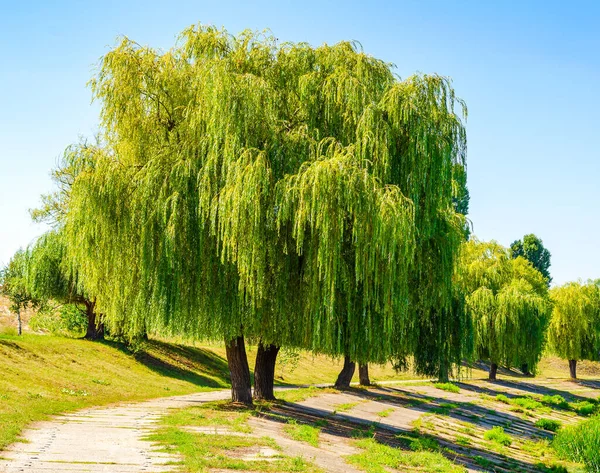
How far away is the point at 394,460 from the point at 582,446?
10143 millimetres

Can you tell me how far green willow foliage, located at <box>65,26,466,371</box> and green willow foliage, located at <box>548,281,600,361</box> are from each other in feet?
Result: 141

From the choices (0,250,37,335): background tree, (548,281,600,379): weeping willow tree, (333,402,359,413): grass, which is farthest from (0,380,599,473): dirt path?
(548,281,600,379): weeping willow tree

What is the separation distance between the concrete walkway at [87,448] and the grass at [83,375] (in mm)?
650

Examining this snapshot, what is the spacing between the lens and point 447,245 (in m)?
18.6

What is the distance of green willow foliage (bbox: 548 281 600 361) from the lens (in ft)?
186

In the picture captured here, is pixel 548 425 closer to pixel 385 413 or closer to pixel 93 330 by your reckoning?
pixel 385 413

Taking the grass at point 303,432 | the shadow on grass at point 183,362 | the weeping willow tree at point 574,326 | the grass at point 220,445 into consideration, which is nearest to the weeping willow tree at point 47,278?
the shadow on grass at point 183,362

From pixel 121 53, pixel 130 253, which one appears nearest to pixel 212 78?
pixel 121 53

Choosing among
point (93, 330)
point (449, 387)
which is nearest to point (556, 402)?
point (449, 387)

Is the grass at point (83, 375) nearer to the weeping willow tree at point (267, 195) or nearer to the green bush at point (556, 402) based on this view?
the weeping willow tree at point (267, 195)

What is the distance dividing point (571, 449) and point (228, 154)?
575 inches

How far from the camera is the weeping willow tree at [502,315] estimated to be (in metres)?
44.2

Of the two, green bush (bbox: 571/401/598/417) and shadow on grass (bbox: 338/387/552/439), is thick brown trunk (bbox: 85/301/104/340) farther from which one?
green bush (bbox: 571/401/598/417)

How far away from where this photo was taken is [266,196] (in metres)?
16.0
